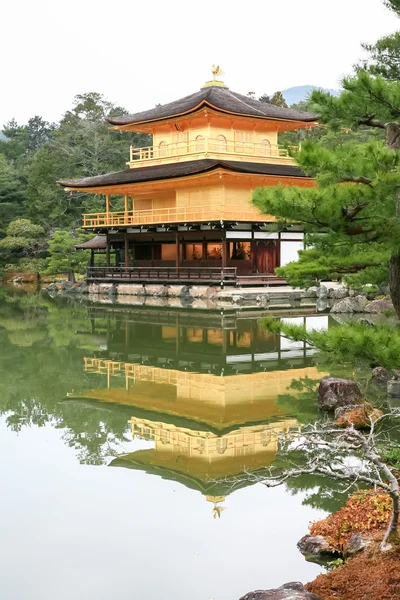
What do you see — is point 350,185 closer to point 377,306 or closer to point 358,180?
point 358,180

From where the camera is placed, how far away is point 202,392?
1106cm

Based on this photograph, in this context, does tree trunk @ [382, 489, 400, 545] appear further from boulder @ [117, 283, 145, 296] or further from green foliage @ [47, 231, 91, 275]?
green foliage @ [47, 231, 91, 275]

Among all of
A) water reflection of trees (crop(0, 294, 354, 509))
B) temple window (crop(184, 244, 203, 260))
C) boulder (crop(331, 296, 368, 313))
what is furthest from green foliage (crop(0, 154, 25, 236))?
boulder (crop(331, 296, 368, 313))

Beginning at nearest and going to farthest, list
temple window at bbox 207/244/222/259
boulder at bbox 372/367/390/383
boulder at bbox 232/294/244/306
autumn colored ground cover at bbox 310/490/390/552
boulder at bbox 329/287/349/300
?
autumn colored ground cover at bbox 310/490/390/552, boulder at bbox 372/367/390/383, boulder at bbox 232/294/244/306, boulder at bbox 329/287/349/300, temple window at bbox 207/244/222/259

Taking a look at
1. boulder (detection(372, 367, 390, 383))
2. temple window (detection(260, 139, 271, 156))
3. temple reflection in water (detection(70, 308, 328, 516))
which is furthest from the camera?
temple window (detection(260, 139, 271, 156))

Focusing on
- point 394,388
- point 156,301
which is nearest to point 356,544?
point 394,388

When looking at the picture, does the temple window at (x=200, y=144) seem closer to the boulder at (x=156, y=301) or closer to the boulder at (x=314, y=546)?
the boulder at (x=156, y=301)

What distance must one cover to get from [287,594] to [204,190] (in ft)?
84.5

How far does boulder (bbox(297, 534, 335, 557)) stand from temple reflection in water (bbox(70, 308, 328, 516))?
28.3 inches

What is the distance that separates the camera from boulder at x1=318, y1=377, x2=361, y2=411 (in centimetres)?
928

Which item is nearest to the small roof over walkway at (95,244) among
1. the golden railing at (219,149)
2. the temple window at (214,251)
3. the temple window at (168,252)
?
the temple window at (168,252)

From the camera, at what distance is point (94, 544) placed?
566cm

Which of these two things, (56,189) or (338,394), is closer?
(338,394)

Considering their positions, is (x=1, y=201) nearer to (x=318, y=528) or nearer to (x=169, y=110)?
(x=169, y=110)
